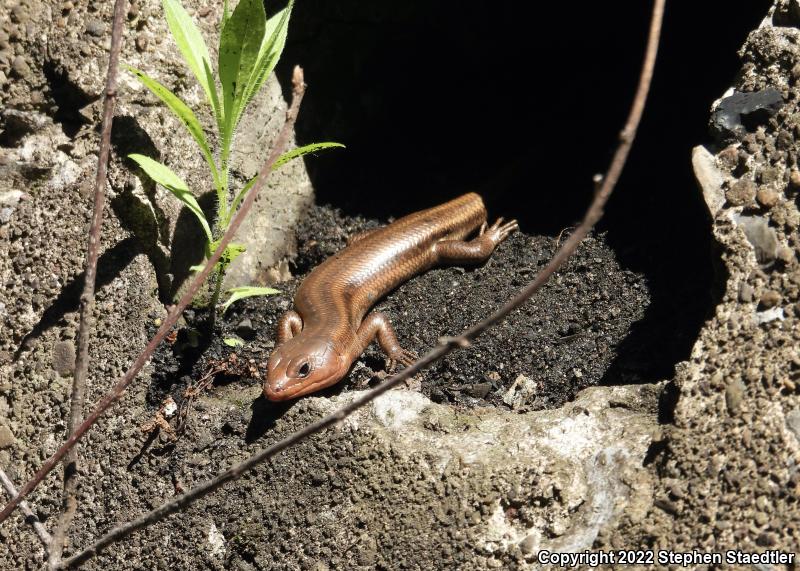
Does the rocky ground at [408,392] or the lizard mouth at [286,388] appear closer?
the rocky ground at [408,392]

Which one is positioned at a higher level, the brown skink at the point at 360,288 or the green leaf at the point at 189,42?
the green leaf at the point at 189,42

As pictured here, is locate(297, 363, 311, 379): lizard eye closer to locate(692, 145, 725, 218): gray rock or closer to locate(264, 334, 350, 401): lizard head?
locate(264, 334, 350, 401): lizard head

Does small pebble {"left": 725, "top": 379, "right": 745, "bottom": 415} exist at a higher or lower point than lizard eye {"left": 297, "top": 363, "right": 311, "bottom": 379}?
higher

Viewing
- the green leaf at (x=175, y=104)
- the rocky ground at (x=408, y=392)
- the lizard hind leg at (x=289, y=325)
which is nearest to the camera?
the rocky ground at (x=408, y=392)

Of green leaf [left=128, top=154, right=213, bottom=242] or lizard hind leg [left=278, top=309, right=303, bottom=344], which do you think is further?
lizard hind leg [left=278, top=309, right=303, bottom=344]

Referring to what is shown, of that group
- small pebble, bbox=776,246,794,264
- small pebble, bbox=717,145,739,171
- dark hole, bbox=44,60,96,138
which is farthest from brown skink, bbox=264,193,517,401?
small pebble, bbox=776,246,794,264

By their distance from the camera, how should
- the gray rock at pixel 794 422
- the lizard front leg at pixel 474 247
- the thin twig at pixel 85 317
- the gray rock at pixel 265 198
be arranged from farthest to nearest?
1. the lizard front leg at pixel 474 247
2. the gray rock at pixel 265 198
3. the gray rock at pixel 794 422
4. the thin twig at pixel 85 317

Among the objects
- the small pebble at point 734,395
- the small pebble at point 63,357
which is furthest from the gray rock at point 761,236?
the small pebble at point 63,357

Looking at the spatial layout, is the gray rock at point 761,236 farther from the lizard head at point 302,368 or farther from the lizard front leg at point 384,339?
the lizard head at point 302,368

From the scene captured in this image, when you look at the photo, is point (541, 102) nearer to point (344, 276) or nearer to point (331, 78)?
point (331, 78)

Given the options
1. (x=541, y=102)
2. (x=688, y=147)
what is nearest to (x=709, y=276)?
(x=688, y=147)
